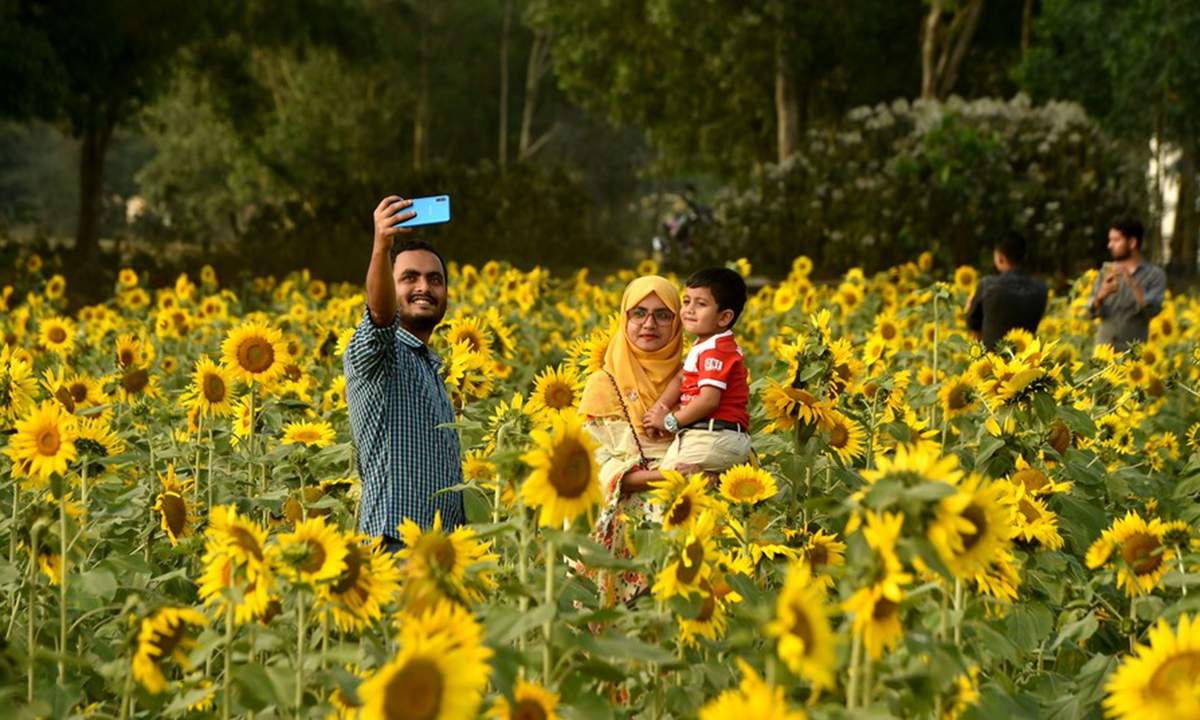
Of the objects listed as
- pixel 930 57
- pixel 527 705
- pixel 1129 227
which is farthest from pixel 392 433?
pixel 930 57

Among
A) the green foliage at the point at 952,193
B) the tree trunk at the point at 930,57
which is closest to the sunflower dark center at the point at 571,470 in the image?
the green foliage at the point at 952,193

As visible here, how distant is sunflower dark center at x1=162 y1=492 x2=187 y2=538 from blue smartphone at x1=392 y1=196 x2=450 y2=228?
2.95 ft

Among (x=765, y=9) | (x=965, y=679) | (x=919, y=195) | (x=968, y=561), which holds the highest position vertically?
(x=765, y=9)

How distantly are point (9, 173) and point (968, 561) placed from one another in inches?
2350

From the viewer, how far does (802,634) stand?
6.61ft

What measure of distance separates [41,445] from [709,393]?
1.72 meters

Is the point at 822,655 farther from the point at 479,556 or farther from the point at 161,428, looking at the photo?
the point at 161,428

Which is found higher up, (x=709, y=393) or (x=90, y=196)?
(x=90, y=196)

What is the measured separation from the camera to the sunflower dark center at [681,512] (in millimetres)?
3098

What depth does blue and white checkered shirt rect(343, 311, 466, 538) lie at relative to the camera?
3684mm

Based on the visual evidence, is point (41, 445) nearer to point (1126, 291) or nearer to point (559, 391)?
point (559, 391)

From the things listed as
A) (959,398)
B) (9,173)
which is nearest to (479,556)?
(959,398)

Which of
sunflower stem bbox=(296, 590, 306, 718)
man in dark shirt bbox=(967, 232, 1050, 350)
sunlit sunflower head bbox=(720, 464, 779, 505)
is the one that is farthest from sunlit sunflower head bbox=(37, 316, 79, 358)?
sunflower stem bbox=(296, 590, 306, 718)

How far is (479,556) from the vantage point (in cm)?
261
